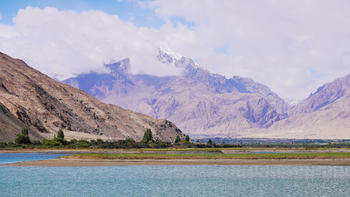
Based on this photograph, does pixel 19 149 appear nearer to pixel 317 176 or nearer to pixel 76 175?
pixel 76 175

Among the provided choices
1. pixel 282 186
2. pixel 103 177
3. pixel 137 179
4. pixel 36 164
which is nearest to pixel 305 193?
pixel 282 186

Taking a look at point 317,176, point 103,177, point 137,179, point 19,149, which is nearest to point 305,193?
point 317,176

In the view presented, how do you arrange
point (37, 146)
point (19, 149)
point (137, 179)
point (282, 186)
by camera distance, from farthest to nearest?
point (37, 146), point (19, 149), point (137, 179), point (282, 186)

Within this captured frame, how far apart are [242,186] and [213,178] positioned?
8.79 metres

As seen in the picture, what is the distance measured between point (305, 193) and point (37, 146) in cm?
12284

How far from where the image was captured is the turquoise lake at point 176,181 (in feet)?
174

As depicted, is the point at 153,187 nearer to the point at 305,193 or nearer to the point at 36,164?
the point at 305,193

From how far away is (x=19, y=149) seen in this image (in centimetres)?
14950

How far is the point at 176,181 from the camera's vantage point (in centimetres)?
6281

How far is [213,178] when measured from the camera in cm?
6594

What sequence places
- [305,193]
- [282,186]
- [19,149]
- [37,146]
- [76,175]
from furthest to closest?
[37,146] < [19,149] < [76,175] < [282,186] < [305,193]

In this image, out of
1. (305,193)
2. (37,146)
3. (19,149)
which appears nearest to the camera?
(305,193)

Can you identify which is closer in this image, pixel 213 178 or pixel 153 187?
pixel 153 187

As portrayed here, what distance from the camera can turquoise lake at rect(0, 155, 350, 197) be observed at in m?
52.9
